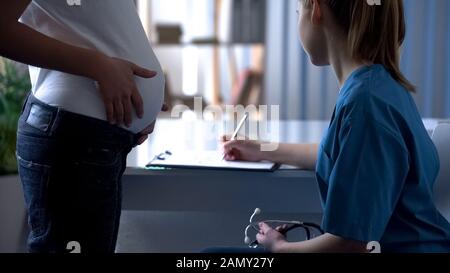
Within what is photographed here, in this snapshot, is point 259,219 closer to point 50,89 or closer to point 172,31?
point 50,89

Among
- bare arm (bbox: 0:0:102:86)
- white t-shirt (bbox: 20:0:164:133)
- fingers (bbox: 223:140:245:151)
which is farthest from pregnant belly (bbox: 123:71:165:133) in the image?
fingers (bbox: 223:140:245:151)

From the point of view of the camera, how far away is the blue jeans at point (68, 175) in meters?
0.83

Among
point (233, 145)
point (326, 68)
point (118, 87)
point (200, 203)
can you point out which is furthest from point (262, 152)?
point (326, 68)

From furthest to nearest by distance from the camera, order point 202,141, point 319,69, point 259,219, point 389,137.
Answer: point 319,69 < point 202,141 < point 259,219 < point 389,137

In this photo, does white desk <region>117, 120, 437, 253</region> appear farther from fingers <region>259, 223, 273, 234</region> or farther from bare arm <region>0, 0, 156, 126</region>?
bare arm <region>0, 0, 156, 126</region>

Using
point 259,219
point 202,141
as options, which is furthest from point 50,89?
point 202,141

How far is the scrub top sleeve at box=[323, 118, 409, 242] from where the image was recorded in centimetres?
81

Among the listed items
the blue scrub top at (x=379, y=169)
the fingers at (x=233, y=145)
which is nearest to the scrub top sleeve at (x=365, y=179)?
the blue scrub top at (x=379, y=169)

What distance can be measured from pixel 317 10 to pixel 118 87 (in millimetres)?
321

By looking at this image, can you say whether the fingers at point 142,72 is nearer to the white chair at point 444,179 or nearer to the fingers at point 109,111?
the fingers at point 109,111

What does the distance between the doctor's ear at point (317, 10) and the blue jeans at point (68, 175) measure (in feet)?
1.07

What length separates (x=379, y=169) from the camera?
81cm
